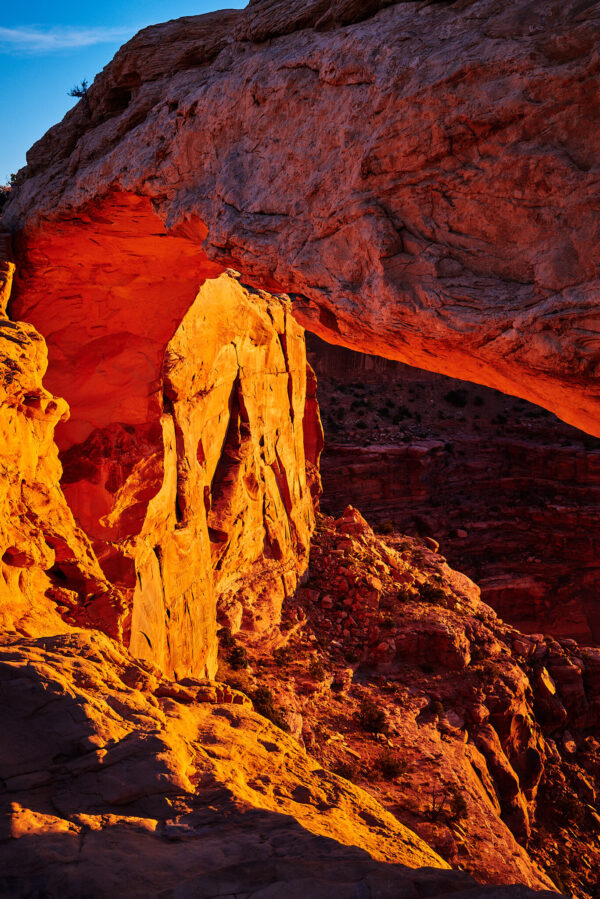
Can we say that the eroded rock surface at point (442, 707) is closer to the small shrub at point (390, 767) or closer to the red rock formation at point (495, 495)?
the small shrub at point (390, 767)

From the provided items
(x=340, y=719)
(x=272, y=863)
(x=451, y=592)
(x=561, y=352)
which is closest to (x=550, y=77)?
(x=561, y=352)

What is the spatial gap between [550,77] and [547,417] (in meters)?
26.3

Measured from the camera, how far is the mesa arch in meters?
3.49

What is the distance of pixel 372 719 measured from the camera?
9.96m

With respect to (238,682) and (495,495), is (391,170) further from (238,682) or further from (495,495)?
→ (495,495)

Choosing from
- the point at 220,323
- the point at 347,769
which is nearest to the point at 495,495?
the point at 220,323

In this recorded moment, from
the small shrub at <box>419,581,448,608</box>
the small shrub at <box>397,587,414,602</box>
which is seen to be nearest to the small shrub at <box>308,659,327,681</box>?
the small shrub at <box>397,587,414,602</box>

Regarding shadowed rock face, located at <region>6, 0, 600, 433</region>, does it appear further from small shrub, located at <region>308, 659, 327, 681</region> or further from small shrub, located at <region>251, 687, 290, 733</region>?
small shrub, located at <region>308, 659, 327, 681</region>

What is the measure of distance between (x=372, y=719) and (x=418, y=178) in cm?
802

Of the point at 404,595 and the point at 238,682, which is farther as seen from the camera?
the point at 404,595

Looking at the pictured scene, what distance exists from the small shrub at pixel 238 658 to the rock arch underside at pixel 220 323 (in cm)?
76

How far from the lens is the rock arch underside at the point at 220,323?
106 inches

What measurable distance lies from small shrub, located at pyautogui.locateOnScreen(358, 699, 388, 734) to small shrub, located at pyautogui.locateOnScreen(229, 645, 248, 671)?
1815 millimetres

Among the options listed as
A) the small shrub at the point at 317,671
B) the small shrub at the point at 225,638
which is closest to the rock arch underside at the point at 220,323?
the small shrub at the point at 225,638
